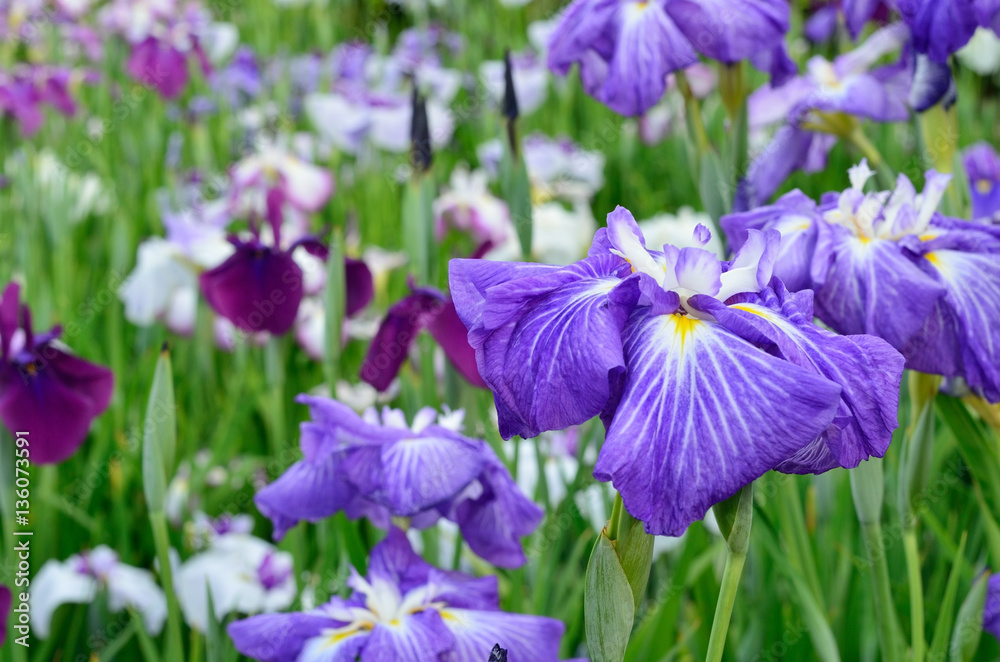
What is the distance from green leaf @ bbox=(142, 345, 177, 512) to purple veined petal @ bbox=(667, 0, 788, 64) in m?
0.69

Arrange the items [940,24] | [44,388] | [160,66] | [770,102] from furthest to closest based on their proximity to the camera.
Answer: [160,66]
[770,102]
[44,388]
[940,24]

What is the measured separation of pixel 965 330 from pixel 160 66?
10.1 ft

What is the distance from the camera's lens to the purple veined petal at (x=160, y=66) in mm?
3248

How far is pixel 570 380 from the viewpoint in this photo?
556 mm

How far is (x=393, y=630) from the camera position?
0.79 metres

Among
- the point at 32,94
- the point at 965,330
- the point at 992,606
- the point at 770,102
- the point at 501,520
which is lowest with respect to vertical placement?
the point at 992,606

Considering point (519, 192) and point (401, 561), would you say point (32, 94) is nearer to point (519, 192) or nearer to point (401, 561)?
point (519, 192)

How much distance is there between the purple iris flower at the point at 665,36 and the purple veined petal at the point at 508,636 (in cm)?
60

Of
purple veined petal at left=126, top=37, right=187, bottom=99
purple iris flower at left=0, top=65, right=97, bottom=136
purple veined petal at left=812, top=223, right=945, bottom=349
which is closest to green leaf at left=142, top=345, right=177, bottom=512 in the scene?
purple veined petal at left=812, top=223, right=945, bottom=349

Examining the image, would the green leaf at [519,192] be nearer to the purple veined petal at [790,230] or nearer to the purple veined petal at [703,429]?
the purple veined petal at [790,230]

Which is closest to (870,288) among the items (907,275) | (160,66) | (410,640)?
(907,275)

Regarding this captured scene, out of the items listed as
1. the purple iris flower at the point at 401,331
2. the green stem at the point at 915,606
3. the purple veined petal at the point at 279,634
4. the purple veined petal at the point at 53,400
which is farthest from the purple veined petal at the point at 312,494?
the green stem at the point at 915,606

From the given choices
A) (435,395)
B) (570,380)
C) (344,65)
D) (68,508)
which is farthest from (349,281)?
(344,65)

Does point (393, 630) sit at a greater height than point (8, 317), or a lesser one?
lesser
